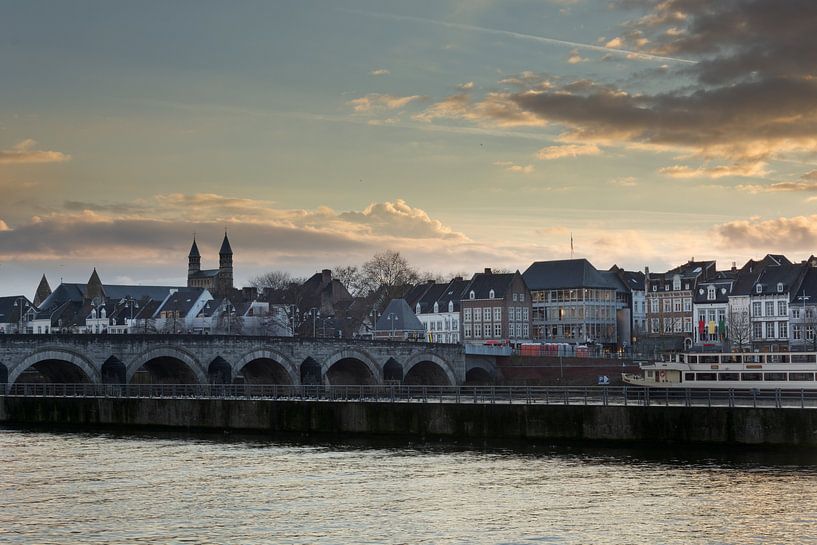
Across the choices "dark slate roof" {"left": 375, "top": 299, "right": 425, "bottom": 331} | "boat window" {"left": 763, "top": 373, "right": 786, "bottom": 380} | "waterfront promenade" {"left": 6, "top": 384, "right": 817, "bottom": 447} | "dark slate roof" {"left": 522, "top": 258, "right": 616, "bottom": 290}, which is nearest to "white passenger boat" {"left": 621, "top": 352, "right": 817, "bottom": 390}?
"boat window" {"left": 763, "top": 373, "right": 786, "bottom": 380}

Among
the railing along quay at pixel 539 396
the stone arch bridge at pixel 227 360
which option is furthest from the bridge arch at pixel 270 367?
the railing along quay at pixel 539 396

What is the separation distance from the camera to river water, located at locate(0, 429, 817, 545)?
33.5 meters

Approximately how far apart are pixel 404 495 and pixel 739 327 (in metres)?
97.2

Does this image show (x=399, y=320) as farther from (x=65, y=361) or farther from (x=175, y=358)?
(x=65, y=361)

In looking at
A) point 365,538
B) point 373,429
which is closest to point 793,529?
point 365,538

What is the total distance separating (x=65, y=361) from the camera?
266 feet

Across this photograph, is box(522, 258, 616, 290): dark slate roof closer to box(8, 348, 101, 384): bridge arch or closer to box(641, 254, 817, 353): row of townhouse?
box(641, 254, 817, 353): row of townhouse

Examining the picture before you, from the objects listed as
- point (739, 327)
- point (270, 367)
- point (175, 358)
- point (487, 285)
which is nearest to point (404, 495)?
point (175, 358)

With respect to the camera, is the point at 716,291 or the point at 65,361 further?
the point at 716,291

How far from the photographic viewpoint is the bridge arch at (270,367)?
3582 inches

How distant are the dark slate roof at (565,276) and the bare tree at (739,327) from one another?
19.6 metres

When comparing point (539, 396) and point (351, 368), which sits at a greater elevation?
point (351, 368)

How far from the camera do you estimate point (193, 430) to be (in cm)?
6638

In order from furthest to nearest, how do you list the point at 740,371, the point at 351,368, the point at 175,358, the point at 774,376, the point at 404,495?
the point at 351,368, the point at 175,358, the point at 740,371, the point at 774,376, the point at 404,495
